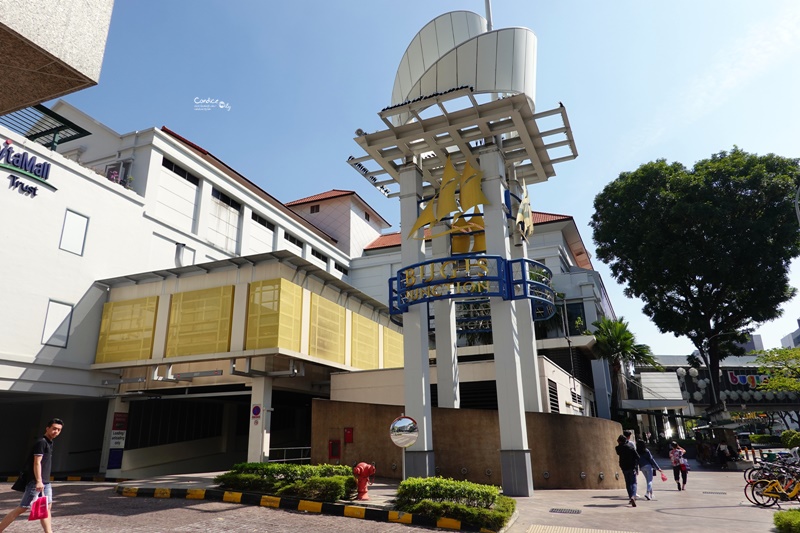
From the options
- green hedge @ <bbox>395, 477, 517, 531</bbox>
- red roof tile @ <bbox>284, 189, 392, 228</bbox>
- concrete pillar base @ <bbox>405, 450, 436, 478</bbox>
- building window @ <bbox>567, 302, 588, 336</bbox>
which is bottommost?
green hedge @ <bbox>395, 477, 517, 531</bbox>

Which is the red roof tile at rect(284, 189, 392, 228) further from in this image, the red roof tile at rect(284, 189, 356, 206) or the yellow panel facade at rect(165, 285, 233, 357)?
the yellow panel facade at rect(165, 285, 233, 357)

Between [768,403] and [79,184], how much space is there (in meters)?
71.3

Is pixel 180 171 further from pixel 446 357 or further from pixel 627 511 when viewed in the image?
pixel 627 511

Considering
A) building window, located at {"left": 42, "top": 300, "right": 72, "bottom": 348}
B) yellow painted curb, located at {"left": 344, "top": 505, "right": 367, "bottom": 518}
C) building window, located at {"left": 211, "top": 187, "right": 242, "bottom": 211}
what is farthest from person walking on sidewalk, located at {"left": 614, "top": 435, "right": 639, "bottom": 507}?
building window, located at {"left": 211, "top": 187, "right": 242, "bottom": 211}

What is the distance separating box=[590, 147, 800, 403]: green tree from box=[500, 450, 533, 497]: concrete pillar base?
25.7 meters

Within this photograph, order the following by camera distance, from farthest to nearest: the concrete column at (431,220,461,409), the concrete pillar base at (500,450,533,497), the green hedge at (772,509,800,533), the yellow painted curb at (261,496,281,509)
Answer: the concrete column at (431,220,461,409) → the concrete pillar base at (500,450,533,497) → the yellow painted curb at (261,496,281,509) → the green hedge at (772,509,800,533)

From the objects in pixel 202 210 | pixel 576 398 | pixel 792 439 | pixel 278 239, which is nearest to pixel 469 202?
pixel 576 398

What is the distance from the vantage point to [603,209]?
132 feet

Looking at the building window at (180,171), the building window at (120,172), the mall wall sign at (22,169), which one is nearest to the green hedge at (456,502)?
the mall wall sign at (22,169)

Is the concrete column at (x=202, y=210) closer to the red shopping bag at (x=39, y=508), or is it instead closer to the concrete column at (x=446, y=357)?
the concrete column at (x=446, y=357)

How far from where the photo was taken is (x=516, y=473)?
14.0 m

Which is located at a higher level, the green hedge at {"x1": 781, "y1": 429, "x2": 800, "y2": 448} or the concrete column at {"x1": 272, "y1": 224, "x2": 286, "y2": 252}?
the concrete column at {"x1": 272, "y1": 224, "x2": 286, "y2": 252}

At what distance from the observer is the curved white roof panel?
642 inches

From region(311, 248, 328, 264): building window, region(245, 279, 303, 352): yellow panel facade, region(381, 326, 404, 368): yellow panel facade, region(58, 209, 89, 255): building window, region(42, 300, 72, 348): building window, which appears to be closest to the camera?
region(245, 279, 303, 352): yellow panel facade
